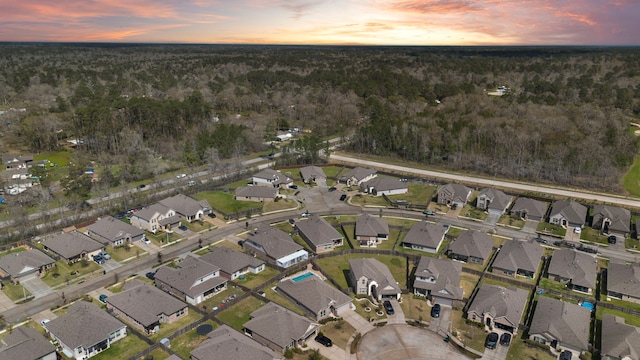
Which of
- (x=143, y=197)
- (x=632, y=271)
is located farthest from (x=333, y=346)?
(x=143, y=197)

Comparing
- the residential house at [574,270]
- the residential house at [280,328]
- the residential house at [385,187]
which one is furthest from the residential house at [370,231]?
the residential house at [574,270]

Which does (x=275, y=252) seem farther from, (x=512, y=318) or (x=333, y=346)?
(x=512, y=318)

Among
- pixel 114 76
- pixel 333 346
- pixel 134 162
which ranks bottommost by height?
pixel 333 346

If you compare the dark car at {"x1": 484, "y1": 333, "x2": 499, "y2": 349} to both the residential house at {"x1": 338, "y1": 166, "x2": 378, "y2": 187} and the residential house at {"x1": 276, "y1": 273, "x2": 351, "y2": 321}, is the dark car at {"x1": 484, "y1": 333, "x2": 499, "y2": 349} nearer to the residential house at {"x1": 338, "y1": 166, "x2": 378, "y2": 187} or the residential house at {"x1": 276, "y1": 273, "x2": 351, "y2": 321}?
the residential house at {"x1": 276, "y1": 273, "x2": 351, "y2": 321}

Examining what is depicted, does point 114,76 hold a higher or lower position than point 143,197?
higher

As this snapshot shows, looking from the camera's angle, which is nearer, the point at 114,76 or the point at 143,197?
the point at 143,197

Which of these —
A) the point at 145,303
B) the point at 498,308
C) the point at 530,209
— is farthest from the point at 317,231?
the point at 530,209

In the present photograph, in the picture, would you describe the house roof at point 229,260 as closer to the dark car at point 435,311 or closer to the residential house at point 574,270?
the dark car at point 435,311
